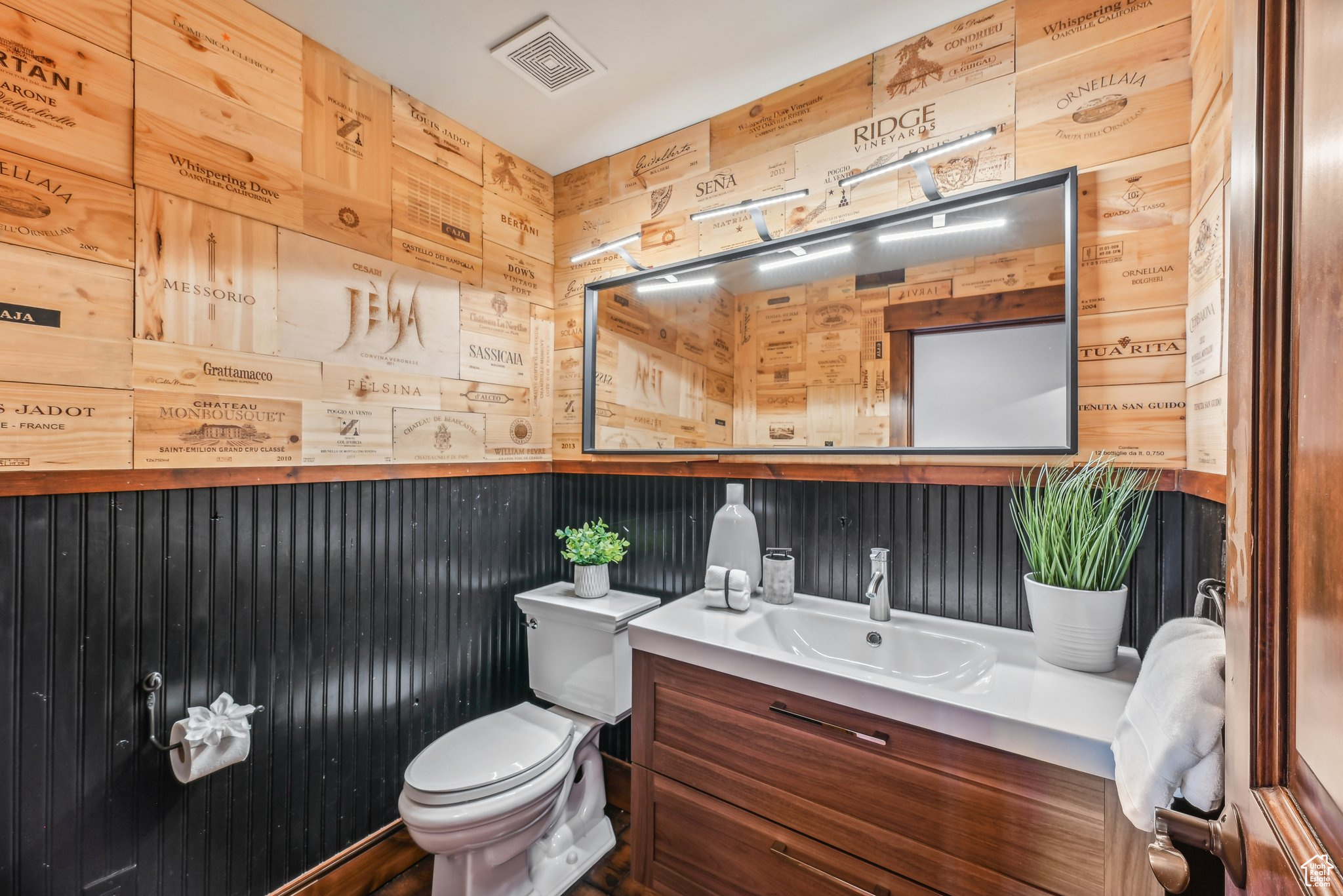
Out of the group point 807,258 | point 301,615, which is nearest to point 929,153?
point 807,258

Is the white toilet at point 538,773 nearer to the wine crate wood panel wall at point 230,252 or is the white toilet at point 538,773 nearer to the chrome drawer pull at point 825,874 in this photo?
the chrome drawer pull at point 825,874

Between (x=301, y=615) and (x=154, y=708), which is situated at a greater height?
(x=301, y=615)

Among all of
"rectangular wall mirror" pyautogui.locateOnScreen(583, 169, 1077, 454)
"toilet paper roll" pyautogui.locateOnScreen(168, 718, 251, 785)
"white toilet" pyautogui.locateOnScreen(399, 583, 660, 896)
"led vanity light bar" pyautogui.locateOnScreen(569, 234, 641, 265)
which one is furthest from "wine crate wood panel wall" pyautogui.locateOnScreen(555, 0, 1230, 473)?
"toilet paper roll" pyautogui.locateOnScreen(168, 718, 251, 785)

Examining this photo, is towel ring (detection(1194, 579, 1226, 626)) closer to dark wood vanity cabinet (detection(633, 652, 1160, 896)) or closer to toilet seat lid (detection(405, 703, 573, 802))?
dark wood vanity cabinet (detection(633, 652, 1160, 896))

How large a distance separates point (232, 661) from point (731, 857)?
4.26 ft

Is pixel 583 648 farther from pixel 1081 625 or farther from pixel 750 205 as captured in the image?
pixel 750 205

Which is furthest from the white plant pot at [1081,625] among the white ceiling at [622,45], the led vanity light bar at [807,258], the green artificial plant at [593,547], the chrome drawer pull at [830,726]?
the white ceiling at [622,45]

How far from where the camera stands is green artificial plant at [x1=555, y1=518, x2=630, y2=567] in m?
1.91

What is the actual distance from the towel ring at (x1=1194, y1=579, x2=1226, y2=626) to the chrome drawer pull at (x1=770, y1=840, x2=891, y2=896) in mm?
766

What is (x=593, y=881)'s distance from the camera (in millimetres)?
1633

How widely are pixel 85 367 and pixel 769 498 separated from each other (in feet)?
5.50

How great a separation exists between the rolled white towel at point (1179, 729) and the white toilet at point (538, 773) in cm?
114

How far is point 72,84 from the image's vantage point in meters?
1.17

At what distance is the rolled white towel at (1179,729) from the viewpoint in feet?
2.13
